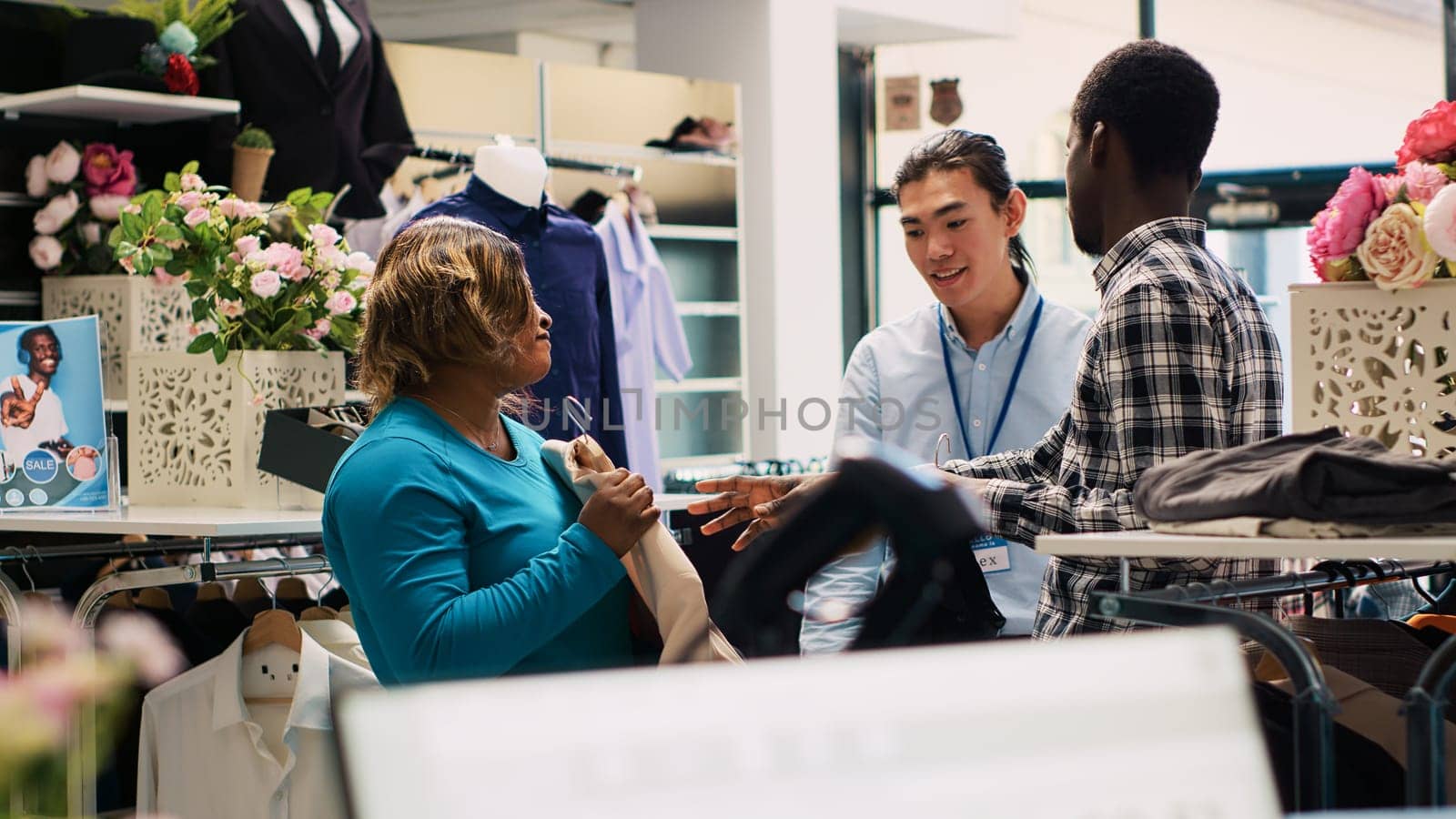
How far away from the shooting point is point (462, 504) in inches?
73.9

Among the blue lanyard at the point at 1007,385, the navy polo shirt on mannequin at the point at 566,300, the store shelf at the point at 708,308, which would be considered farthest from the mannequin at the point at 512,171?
the store shelf at the point at 708,308

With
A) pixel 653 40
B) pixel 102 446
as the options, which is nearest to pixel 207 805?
pixel 102 446

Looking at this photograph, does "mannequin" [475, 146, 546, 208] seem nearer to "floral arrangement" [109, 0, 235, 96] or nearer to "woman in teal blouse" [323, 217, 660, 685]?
"floral arrangement" [109, 0, 235, 96]

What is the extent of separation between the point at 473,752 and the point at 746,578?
1.34 ft

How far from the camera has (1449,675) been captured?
153 centimetres

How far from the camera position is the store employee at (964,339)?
108 inches

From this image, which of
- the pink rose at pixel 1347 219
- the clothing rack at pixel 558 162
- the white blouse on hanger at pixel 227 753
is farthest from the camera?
the clothing rack at pixel 558 162

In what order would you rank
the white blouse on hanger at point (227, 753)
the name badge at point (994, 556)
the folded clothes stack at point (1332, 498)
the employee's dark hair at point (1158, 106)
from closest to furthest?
1. the folded clothes stack at point (1332, 498)
2. the employee's dark hair at point (1158, 106)
3. the name badge at point (994, 556)
4. the white blouse on hanger at point (227, 753)

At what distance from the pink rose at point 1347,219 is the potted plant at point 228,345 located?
1.93 m

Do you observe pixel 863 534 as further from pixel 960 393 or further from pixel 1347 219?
pixel 960 393

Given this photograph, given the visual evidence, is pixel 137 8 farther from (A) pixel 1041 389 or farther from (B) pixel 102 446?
(A) pixel 1041 389

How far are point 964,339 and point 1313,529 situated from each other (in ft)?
4.05

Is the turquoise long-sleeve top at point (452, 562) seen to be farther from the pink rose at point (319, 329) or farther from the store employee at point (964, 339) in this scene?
the pink rose at point (319, 329)

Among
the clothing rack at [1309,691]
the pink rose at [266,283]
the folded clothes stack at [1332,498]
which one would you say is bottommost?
the clothing rack at [1309,691]
